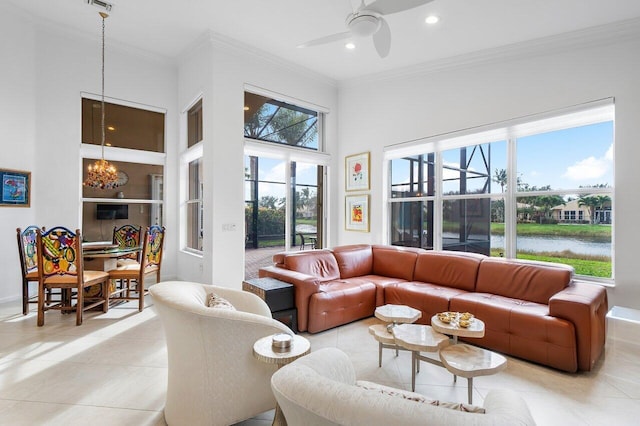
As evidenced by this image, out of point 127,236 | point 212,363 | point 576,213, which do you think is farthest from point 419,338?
point 127,236

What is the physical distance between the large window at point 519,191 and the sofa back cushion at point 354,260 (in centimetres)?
103

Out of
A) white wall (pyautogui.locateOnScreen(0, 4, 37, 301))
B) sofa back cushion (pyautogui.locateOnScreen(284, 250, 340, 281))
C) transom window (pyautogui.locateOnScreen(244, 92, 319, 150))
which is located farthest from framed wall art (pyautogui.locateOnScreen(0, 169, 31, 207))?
sofa back cushion (pyautogui.locateOnScreen(284, 250, 340, 281))

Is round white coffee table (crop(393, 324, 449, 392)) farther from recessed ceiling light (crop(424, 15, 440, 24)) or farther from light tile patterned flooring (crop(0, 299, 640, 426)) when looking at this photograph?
recessed ceiling light (crop(424, 15, 440, 24))

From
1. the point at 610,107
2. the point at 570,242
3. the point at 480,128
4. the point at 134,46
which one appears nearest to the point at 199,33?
the point at 134,46

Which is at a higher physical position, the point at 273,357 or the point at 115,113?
the point at 115,113

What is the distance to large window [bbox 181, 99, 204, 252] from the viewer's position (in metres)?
5.25

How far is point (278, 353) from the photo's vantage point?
5.32 feet

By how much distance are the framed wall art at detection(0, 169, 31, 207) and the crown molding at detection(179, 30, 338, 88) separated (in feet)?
9.72

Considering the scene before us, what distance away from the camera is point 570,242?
12.9ft

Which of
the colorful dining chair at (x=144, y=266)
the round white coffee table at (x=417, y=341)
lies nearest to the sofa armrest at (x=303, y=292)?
the round white coffee table at (x=417, y=341)

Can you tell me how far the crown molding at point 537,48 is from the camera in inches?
137

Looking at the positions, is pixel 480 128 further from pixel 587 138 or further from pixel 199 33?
pixel 199 33

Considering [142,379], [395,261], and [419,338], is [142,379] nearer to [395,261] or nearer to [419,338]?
[419,338]

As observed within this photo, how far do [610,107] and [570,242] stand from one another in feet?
5.24
